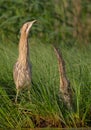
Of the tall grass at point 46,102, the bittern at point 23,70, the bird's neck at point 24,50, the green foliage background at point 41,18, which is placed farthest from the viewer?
the green foliage background at point 41,18

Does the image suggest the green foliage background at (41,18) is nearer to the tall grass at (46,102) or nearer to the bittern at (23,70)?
the bittern at (23,70)

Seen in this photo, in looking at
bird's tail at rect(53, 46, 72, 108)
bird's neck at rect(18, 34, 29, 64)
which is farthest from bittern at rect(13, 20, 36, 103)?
bird's tail at rect(53, 46, 72, 108)

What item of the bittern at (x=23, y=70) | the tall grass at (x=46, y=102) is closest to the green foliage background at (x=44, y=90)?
the tall grass at (x=46, y=102)

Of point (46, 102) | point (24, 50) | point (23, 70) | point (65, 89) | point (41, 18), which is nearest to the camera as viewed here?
point (46, 102)

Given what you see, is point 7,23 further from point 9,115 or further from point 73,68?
point 9,115

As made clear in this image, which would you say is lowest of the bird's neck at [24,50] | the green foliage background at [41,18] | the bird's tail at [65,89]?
the green foliage background at [41,18]

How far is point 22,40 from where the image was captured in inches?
344

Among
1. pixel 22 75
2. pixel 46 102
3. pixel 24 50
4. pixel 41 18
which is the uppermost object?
pixel 24 50

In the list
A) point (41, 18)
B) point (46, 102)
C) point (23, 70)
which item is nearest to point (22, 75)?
point (23, 70)

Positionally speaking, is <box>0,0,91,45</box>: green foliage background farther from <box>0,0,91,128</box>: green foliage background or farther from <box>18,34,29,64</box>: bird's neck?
<box>18,34,29,64</box>: bird's neck

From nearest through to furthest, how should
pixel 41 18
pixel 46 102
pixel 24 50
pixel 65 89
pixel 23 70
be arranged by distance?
1. pixel 46 102
2. pixel 65 89
3. pixel 23 70
4. pixel 24 50
5. pixel 41 18

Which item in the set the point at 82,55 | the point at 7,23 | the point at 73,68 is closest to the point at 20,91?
the point at 73,68

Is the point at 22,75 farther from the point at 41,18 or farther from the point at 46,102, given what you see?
the point at 41,18

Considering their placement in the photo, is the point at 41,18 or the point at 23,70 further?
the point at 41,18
